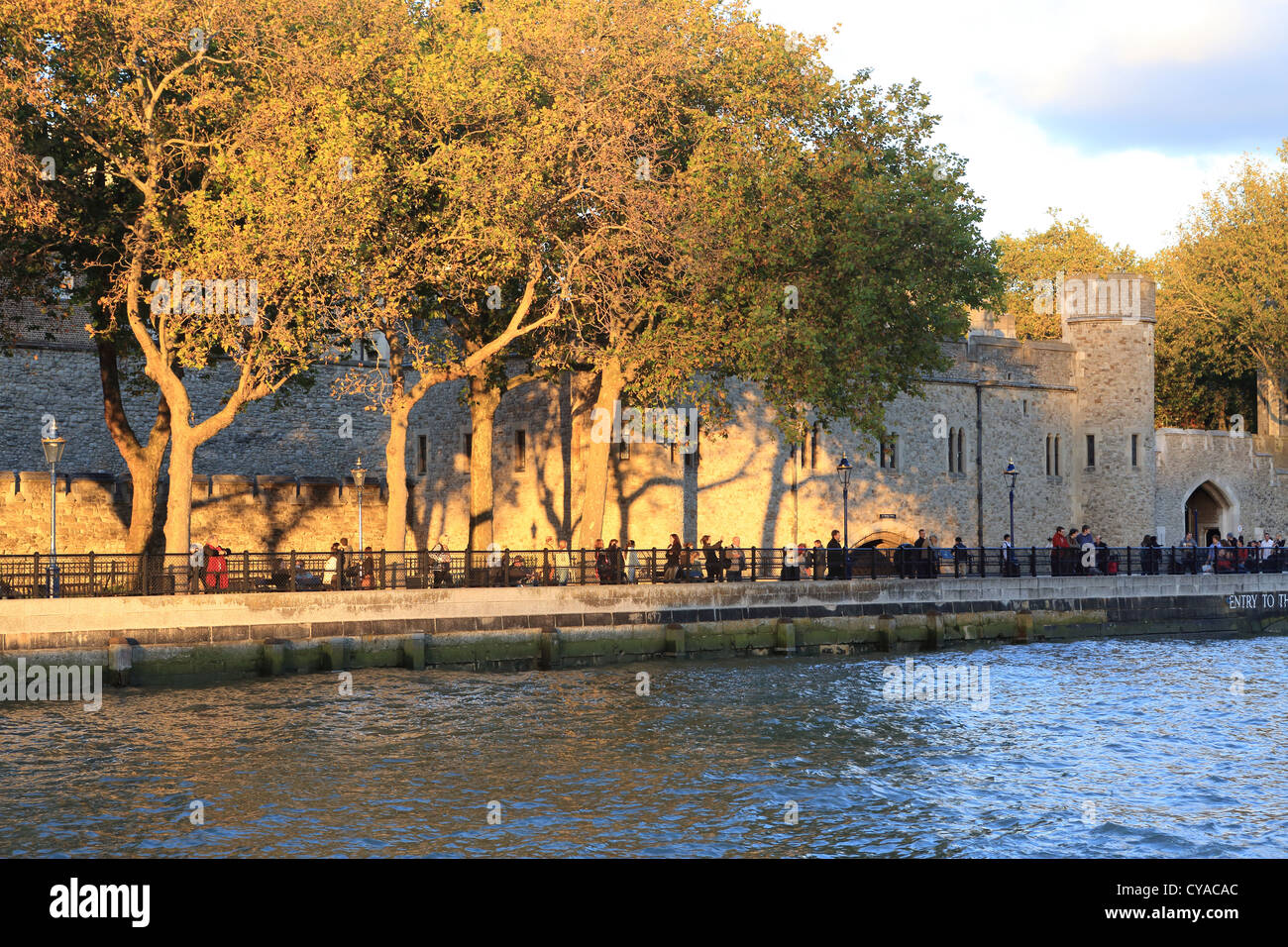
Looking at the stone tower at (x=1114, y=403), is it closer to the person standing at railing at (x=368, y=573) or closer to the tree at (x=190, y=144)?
the person standing at railing at (x=368, y=573)

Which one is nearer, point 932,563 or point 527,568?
point 527,568

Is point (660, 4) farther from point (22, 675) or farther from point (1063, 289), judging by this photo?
point (1063, 289)

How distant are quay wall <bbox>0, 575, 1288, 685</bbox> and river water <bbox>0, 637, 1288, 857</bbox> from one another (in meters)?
0.89

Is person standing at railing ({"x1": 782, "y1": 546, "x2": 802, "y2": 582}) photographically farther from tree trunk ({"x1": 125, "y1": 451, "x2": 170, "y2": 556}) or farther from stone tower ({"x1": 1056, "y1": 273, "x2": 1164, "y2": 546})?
stone tower ({"x1": 1056, "y1": 273, "x2": 1164, "y2": 546})

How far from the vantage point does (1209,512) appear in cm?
5369

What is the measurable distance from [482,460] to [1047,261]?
42377 mm

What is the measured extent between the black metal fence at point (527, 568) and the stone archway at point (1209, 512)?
10.4 metres

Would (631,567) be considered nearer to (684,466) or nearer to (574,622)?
(574,622)

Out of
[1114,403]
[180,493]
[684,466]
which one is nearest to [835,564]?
[684,466]

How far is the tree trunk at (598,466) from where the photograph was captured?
109 ft

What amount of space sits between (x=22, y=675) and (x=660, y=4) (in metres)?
18.3

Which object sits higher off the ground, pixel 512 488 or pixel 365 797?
pixel 512 488

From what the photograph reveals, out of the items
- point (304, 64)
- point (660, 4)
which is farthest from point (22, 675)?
point (660, 4)
